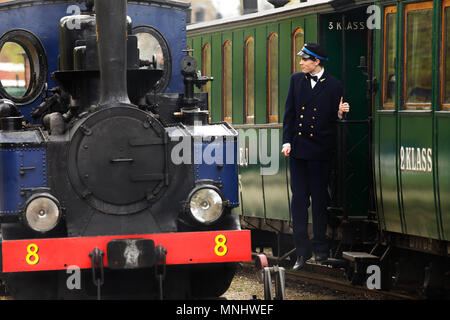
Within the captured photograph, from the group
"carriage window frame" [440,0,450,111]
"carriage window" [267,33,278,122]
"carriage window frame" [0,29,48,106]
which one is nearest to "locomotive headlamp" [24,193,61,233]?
"carriage window frame" [0,29,48,106]

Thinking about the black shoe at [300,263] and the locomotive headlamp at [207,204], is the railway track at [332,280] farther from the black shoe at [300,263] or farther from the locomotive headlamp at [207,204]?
the locomotive headlamp at [207,204]

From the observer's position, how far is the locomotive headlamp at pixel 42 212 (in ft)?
24.7

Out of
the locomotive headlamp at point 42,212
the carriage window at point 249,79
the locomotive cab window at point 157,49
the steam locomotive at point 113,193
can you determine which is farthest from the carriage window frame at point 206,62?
the locomotive headlamp at point 42,212

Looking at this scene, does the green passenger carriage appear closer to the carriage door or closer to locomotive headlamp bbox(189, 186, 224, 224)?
the carriage door

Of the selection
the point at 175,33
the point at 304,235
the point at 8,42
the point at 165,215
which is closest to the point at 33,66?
the point at 8,42

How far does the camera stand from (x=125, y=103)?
25.7 feet

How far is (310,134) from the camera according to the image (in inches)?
385

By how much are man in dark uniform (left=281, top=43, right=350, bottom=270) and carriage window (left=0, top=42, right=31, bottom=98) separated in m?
2.41

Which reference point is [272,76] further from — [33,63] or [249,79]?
[33,63]

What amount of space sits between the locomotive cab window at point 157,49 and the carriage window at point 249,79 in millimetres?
3945

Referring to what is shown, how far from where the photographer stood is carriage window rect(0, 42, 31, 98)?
9000 mm

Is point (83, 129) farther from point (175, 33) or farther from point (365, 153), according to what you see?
point (365, 153)

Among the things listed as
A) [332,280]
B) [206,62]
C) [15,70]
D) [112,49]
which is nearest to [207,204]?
[112,49]

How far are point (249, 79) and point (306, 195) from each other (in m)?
3.81
